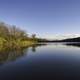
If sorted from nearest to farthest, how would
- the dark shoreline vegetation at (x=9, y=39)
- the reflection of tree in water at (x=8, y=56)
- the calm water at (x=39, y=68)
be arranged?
the calm water at (x=39, y=68), the reflection of tree in water at (x=8, y=56), the dark shoreline vegetation at (x=9, y=39)

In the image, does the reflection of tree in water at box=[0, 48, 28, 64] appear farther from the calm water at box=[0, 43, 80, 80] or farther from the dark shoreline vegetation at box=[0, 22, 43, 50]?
the dark shoreline vegetation at box=[0, 22, 43, 50]

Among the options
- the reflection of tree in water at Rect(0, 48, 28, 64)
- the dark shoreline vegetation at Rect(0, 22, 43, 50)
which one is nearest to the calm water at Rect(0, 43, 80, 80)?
the reflection of tree in water at Rect(0, 48, 28, 64)

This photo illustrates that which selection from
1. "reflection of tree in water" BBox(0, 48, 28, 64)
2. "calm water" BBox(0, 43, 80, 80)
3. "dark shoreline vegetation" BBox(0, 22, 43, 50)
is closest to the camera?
"calm water" BBox(0, 43, 80, 80)

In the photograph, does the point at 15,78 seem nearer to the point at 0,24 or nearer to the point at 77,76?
the point at 77,76

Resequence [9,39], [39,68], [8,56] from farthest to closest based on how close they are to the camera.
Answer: [9,39] → [8,56] → [39,68]

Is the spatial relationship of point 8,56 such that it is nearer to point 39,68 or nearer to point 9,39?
point 39,68

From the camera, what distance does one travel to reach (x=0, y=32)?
155 ft

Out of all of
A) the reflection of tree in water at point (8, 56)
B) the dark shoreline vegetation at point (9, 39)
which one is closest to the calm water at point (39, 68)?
→ the reflection of tree in water at point (8, 56)

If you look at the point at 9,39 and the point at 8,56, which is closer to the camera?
the point at 8,56

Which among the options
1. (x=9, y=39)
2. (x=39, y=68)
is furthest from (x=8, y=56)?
(x=9, y=39)

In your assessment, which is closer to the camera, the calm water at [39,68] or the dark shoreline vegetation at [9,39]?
the calm water at [39,68]

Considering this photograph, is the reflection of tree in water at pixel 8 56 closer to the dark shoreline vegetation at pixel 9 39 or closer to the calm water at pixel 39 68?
the calm water at pixel 39 68

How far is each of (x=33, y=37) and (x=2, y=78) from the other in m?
95.8

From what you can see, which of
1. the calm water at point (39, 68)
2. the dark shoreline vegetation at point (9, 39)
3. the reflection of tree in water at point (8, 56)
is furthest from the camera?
the dark shoreline vegetation at point (9, 39)
